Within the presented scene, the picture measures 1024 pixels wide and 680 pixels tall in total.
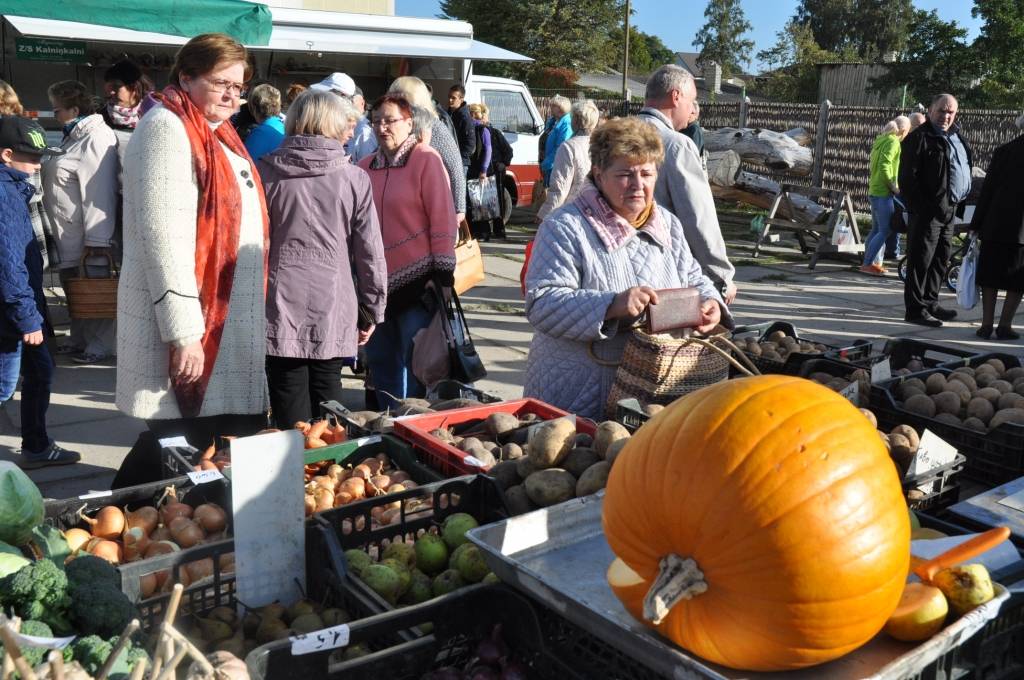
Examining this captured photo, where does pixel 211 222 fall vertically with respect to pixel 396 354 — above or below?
above

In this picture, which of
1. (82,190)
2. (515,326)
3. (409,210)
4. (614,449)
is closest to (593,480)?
(614,449)

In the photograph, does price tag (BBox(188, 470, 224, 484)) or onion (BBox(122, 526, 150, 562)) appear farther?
price tag (BBox(188, 470, 224, 484))

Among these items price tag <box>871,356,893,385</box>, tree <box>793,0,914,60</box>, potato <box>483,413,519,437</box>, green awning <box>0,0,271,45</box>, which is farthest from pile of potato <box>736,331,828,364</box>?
tree <box>793,0,914,60</box>

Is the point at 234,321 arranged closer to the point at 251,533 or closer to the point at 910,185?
the point at 251,533

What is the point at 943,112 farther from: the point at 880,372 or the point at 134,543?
the point at 134,543

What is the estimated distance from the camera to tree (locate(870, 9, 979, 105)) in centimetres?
3522

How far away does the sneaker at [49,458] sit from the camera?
202 inches

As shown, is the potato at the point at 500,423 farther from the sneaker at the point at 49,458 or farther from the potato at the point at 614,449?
the sneaker at the point at 49,458

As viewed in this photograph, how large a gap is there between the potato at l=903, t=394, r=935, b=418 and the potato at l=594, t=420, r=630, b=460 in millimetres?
1457

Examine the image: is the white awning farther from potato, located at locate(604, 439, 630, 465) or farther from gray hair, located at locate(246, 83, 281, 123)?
potato, located at locate(604, 439, 630, 465)

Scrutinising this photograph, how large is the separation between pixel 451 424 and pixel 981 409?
2007 mm

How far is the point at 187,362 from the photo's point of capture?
3.47 m

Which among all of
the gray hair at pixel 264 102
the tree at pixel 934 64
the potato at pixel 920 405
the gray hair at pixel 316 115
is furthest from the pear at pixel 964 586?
the tree at pixel 934 64

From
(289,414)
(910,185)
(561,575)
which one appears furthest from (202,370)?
(910,185)
